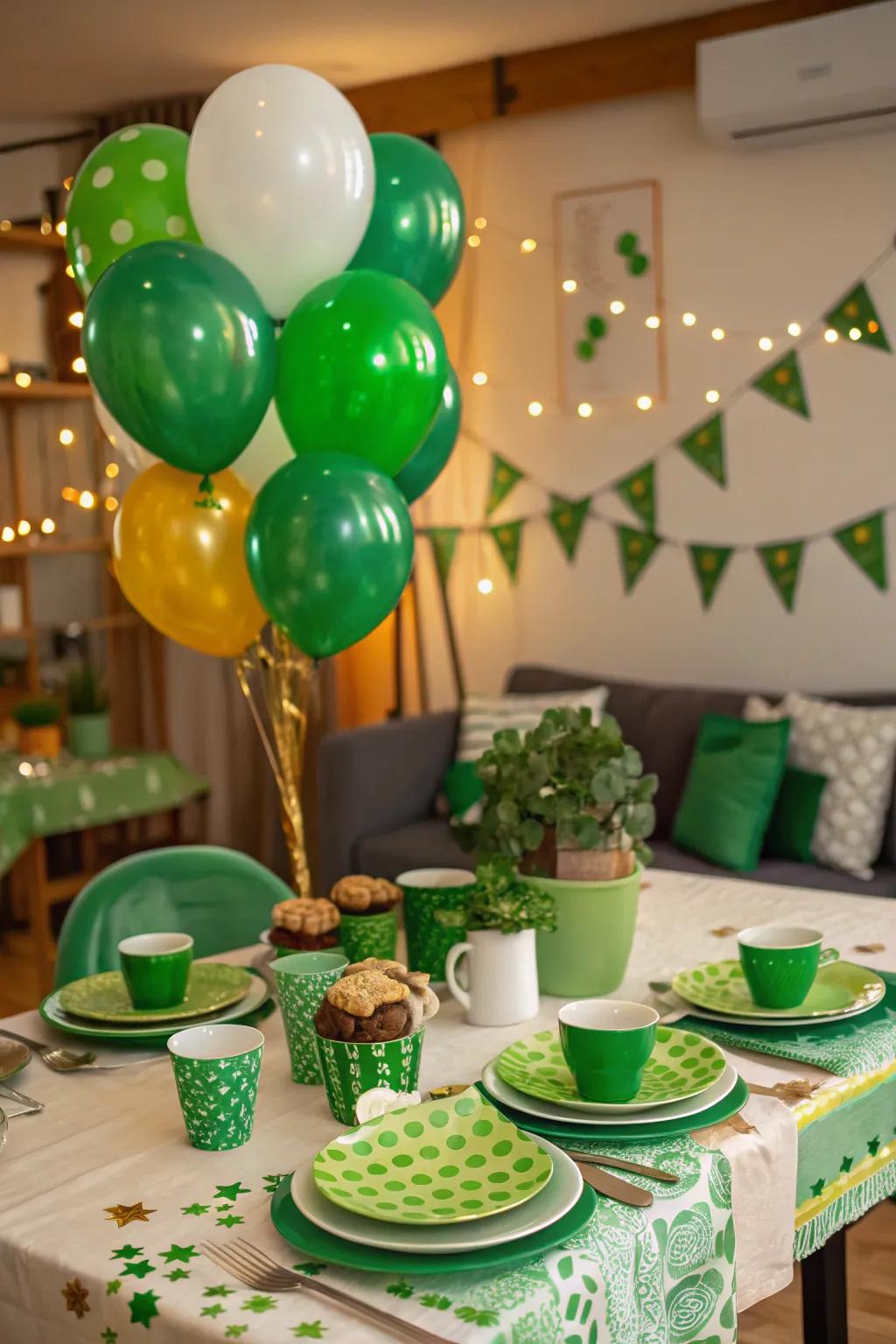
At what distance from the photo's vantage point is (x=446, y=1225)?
36.7 inches

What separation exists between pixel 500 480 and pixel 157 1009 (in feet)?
Answer: 10.8

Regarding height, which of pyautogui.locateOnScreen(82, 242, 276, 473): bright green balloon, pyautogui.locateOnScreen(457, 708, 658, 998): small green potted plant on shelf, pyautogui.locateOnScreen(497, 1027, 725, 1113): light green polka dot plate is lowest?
pyautogui.locateOnScreen(497, 1027, 725, 1113): light green polka dot plate

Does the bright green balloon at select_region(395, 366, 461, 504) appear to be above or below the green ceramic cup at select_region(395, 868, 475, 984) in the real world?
above

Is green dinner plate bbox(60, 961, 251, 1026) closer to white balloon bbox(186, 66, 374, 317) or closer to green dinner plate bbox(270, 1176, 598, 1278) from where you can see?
green dinner plate bbox(270, 1176, 598, 1278)

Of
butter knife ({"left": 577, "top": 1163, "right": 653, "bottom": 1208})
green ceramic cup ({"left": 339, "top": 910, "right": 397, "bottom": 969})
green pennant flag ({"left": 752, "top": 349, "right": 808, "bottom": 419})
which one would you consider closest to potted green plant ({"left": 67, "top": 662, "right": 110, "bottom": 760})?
green pennant flag ({"left": 752, "top": 349, "right": 808, "bottom": 419})

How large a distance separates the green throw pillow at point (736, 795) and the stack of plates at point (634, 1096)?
6.84ft

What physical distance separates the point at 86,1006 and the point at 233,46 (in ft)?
11.3

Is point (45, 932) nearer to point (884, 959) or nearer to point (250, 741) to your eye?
point (250, 741)

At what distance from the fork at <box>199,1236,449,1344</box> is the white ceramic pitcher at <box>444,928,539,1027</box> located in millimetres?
453

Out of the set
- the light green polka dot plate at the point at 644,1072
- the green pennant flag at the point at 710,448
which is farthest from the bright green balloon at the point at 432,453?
the green pennant flag at the point at 710,448

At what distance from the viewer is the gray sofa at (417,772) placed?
367 cm

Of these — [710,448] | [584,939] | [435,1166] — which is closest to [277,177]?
[584,939]

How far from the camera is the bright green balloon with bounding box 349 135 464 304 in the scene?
1.90 metres

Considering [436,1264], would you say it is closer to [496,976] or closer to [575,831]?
[496,976]
